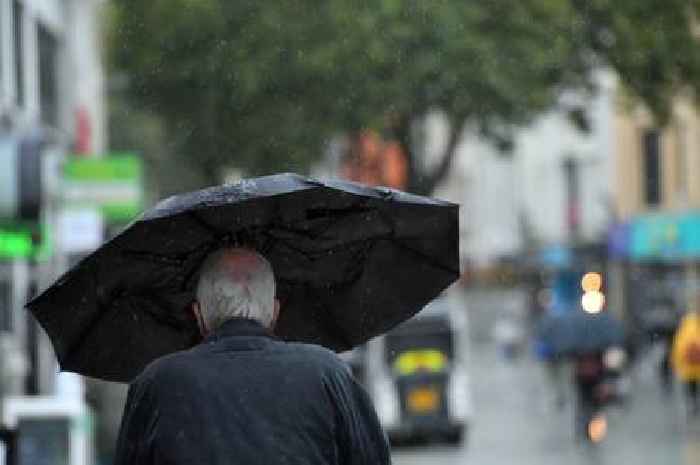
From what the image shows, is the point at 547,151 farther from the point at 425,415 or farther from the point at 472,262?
the point at 425,415

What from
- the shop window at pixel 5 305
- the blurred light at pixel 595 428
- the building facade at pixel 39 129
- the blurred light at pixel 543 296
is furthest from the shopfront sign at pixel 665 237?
the blurred light at pixel 595 428

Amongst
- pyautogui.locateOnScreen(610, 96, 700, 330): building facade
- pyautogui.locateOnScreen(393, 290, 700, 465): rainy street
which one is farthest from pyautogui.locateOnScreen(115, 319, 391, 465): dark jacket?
pyautogui.locateOnScreen(610, 96, 700, 330): building facade

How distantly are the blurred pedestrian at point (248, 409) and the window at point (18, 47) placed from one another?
2711 centimetres

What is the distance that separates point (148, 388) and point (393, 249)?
120cm

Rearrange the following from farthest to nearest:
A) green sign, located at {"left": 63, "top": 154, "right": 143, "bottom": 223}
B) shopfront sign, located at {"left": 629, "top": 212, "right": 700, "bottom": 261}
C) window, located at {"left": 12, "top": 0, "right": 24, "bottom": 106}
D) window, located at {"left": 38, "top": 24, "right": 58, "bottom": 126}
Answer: shopfront sign, located at {"left": 629, "top": 212, "right": 700, "bottom": 261}
window, located at {"left": 38, "top": 24, "right": 58, "bottom": 126}
window, located at {"left": 12, "top": 0, "right": 24, "bottom": 106}
green sign, located at {"left": 63, "top": 154, "right": 143, "bottom": 223}

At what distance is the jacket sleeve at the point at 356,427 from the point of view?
4742 millimetres

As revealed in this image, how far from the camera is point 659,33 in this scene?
32.0 metres

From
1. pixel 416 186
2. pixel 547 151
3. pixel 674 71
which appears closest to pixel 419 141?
pixel 416 186

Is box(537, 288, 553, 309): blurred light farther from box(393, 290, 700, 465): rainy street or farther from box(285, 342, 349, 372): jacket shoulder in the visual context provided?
box(285, 342, 349, 372): jacket shoulder

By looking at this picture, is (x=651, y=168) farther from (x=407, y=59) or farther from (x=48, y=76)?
(x=407, y=59)

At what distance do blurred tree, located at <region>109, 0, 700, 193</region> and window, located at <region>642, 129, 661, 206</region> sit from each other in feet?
52.1

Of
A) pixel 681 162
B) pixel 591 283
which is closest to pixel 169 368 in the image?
pixel 591 283

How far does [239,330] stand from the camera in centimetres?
487

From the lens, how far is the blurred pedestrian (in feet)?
15.4
